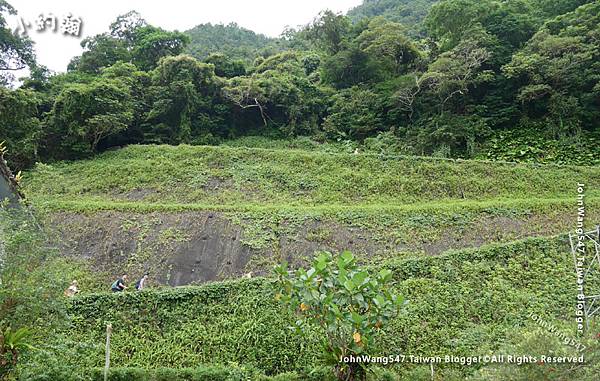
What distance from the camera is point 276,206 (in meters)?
15.8

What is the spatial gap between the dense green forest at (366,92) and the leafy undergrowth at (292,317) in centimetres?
1163

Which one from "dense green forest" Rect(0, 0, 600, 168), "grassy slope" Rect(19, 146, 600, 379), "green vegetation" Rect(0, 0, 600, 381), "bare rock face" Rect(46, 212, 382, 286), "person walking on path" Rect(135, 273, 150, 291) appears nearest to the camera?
"green vegetation" Rect(0, 0, 600, 381)

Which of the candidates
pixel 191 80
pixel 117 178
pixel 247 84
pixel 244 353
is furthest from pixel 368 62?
pixel 244 353

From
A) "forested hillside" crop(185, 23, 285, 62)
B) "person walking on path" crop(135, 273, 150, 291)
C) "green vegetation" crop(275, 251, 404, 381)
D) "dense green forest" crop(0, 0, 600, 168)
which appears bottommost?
"person walking on path" crop(135, 273, 150, 291)

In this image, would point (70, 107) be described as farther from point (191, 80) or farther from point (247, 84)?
point (247, 84)

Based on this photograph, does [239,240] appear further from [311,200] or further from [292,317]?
[292,317]

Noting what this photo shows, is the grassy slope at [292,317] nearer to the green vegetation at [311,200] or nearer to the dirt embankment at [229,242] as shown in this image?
the green vegetation at [311,200]

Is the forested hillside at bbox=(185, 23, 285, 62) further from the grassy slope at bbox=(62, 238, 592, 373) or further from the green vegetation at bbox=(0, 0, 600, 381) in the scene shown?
the grassy slope at bbox=(62, 238, 592, 373)

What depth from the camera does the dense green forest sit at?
69.5 feet

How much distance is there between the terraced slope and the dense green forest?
9.37 ft

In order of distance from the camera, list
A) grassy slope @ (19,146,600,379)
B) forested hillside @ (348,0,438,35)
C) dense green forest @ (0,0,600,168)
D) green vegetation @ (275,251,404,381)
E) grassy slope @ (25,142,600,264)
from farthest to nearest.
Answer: forested hillside @ (348,0,438,35) < dense green forest @ (0,0,600,168) < grassy slope @ (25,142,600,264) < grassy slope @ (19,146,600,379) < green vegetation @ (275,251,404,381)

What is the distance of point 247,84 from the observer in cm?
2623

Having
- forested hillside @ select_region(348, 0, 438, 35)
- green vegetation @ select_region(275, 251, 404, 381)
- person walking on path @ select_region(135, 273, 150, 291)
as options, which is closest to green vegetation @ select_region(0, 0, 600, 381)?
green vegetation @ select_region(275, 251, 404, 381)

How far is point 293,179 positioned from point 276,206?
3.34 meters
